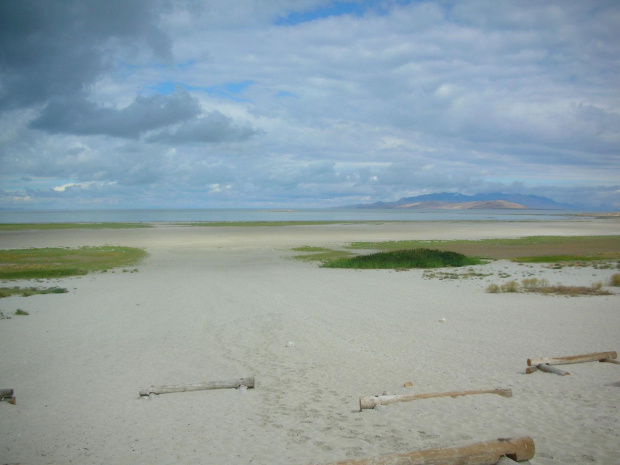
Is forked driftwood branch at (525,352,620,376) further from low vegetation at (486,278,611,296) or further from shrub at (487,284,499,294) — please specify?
shrub at (487,284,499,294)

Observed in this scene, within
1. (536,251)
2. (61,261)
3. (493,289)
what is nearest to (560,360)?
(493,289)

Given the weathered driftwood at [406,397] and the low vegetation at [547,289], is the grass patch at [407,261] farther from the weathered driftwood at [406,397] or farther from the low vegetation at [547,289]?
the weathered driftwood at [406,397]

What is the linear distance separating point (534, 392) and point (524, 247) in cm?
3545

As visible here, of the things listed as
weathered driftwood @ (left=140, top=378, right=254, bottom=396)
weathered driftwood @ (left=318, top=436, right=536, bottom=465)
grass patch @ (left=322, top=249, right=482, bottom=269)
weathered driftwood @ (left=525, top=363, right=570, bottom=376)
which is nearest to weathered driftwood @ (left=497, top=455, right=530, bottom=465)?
weathered driftwood @ (left=318, top=436, right=536, bottom=465)

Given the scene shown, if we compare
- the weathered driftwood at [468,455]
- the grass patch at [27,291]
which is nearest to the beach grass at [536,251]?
the grass patch at [27,291]

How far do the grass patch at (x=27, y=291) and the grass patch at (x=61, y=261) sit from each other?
14.2ft

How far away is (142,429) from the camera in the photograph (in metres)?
7.01

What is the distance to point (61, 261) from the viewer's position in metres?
31.8

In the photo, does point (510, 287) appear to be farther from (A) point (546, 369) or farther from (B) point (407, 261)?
(A) point (546, 369)

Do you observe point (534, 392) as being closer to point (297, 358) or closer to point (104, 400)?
point (297, 358)

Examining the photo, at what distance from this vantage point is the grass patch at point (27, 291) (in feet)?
62.5

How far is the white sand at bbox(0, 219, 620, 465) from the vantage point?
21.0 ft

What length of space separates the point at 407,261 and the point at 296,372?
19468 millimetres

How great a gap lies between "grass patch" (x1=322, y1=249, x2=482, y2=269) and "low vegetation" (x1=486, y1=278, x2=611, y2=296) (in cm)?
770
